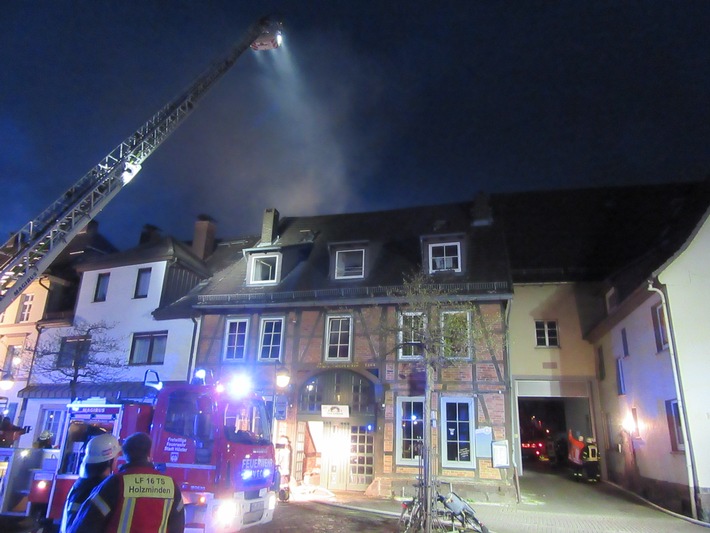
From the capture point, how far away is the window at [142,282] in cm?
2233

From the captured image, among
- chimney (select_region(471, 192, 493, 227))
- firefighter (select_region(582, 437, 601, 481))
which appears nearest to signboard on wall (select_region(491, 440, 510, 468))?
firefighter (select_region(582, 437, 601, 481))

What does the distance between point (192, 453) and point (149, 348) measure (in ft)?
43.7

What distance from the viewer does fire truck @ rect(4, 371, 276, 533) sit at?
885 centimetres

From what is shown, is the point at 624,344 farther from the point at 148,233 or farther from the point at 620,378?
the point at 148,233

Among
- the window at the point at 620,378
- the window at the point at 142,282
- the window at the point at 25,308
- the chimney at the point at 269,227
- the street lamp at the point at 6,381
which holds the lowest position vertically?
the street lamp at the point at 6,381

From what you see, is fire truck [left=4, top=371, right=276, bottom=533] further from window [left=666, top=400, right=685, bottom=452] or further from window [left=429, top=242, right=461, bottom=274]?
window [left=666, top=400, right=685, bottom=452]

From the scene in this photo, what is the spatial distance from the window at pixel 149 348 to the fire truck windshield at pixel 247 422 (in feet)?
38.3

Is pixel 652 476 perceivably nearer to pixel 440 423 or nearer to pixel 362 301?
pixel 440 423

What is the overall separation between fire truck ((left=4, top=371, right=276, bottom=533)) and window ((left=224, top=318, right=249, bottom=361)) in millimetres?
9277

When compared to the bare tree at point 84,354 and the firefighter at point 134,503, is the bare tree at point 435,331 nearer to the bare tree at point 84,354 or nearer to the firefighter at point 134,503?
the firefighter at point 134,503

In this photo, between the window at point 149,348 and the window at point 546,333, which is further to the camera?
the window at point 546,333

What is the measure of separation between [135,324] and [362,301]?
10391mm

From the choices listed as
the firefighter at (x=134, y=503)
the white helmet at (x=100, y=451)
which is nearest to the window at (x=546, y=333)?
the firefighter at (x=134, y=503)

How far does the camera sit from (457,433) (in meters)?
16.6
